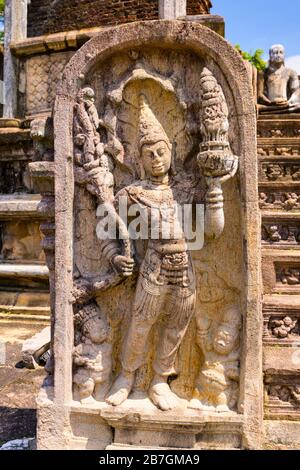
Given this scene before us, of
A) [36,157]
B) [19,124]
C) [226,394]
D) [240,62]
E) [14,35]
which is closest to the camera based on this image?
[240,62]

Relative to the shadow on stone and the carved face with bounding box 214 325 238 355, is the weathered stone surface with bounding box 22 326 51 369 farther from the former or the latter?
the carved face with bounding box 214 325 238 355

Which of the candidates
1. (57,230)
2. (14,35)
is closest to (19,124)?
(14,35)

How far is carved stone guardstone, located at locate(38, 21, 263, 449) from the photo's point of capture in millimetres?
2594

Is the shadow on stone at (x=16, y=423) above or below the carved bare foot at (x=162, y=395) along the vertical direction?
below

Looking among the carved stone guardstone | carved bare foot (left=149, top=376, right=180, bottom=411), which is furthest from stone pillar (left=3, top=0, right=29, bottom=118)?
carved bare foot (left=149, top=376, right=180, bottom=411)

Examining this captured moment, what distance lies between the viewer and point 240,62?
2.52m

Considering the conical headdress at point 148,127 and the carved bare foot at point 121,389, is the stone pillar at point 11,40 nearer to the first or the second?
the conical headdress at point 148,127

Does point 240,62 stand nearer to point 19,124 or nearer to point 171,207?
point 171,207

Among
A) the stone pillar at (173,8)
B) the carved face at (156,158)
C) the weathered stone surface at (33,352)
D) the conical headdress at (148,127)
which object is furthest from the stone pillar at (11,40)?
the carved face at (156,158)

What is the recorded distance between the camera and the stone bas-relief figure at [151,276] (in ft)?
8.59

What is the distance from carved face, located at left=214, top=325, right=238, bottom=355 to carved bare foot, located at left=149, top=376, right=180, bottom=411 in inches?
16.3

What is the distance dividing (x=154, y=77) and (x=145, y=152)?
0.48 meters

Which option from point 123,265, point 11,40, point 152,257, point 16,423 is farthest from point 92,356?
point 11,40
